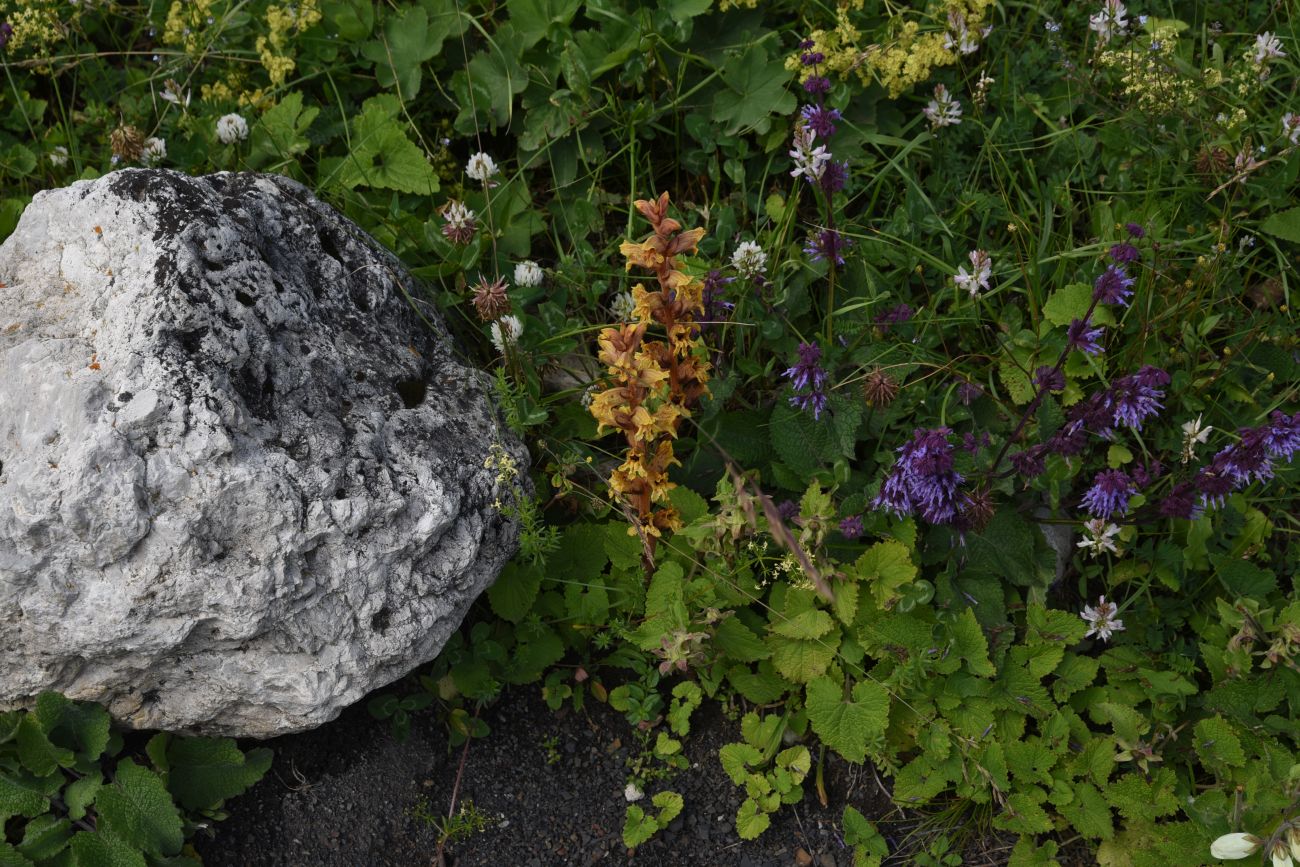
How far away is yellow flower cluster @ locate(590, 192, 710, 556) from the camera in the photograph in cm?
270

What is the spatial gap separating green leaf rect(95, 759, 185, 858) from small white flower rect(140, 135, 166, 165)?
2100mm

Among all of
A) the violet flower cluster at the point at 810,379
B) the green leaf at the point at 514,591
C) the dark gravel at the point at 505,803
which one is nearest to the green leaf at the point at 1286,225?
the violet flower cluster at the point at 810,379

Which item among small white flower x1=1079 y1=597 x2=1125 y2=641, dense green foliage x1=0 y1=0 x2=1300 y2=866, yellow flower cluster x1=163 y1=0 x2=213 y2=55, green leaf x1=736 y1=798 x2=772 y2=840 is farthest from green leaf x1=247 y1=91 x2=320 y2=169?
small white flower x1=1079 y1=597 x2=1125 y2=641

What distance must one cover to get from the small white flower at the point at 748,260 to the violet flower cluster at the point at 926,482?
758 mm

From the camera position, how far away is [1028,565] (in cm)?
320

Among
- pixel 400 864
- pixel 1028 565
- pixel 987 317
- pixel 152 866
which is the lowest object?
pixel 400 864

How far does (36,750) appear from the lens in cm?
269

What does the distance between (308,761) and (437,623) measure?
0.64 meters

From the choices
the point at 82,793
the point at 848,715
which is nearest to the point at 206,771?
the point at 82,793

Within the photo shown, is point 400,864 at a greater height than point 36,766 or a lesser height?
lesser

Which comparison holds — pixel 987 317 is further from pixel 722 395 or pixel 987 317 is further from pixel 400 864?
pixel 400 864

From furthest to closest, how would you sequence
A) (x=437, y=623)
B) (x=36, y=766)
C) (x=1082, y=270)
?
(x=1082, y=270) < (x=437, y=623) < (x=36, y=766)

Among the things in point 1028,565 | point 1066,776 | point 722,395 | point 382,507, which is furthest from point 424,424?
point 1066,776

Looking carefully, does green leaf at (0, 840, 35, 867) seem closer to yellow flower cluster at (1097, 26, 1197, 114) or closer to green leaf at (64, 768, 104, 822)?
green leaf at (64, 768, 104, 822)
